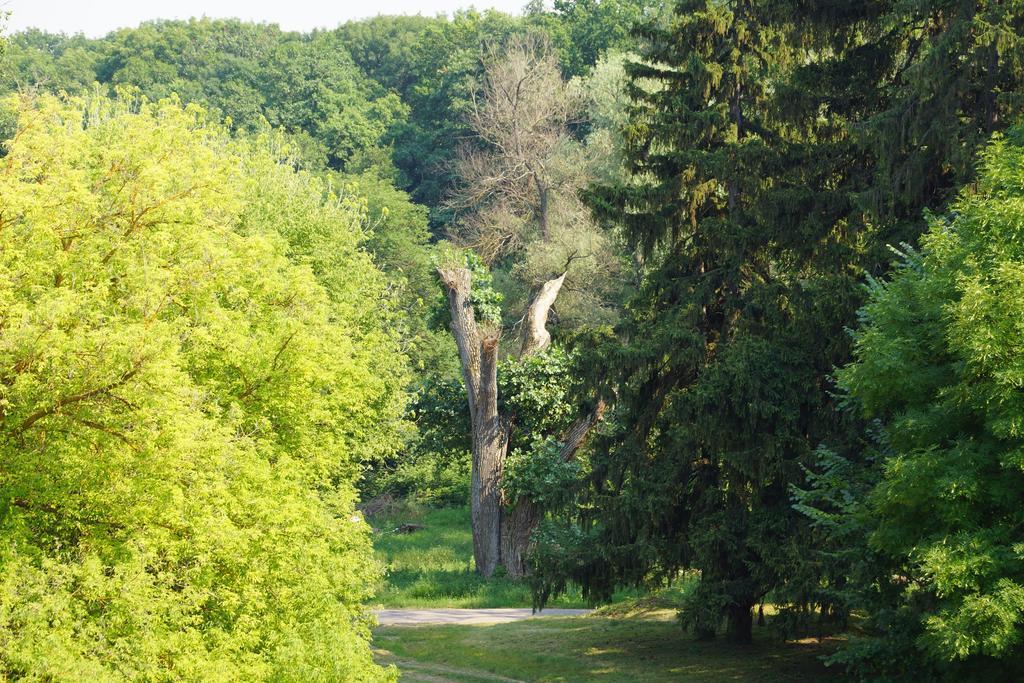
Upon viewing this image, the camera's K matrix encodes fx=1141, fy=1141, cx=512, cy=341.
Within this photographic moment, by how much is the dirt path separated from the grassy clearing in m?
0.84

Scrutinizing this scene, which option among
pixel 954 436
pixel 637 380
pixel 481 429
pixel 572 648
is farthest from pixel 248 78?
pixel 954 436

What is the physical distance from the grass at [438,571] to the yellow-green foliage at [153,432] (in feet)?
32.7

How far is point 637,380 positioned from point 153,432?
11.3 meters

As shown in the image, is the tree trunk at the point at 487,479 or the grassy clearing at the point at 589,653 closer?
the grassy clearing at the point at 589,653

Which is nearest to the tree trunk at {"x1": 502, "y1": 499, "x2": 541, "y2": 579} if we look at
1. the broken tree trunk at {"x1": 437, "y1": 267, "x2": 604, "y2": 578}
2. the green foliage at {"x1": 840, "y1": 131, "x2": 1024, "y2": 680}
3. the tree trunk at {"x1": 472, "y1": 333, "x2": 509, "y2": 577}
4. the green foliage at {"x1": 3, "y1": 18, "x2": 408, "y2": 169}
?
the broken tree trunk at {"x1": 437, "y1": 267, "x2": 604, "y2": 578}

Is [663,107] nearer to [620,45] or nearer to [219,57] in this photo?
[620,45]

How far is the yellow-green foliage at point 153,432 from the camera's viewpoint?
10930 mm

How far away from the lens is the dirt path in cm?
2484

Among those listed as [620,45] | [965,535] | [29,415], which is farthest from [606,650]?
[620,45]

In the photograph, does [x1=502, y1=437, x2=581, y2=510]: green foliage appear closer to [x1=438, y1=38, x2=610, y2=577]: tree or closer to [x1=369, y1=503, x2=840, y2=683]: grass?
[x1=438, y1=38, x2=610, y2=577]: tree

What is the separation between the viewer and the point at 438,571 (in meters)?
31.0

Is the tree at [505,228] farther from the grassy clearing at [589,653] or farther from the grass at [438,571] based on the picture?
the grassy clearing at [589,653]

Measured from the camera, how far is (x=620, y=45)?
2505 inches

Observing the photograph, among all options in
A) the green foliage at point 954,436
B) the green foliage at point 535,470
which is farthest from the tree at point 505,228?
the green foliage at point 954,436
